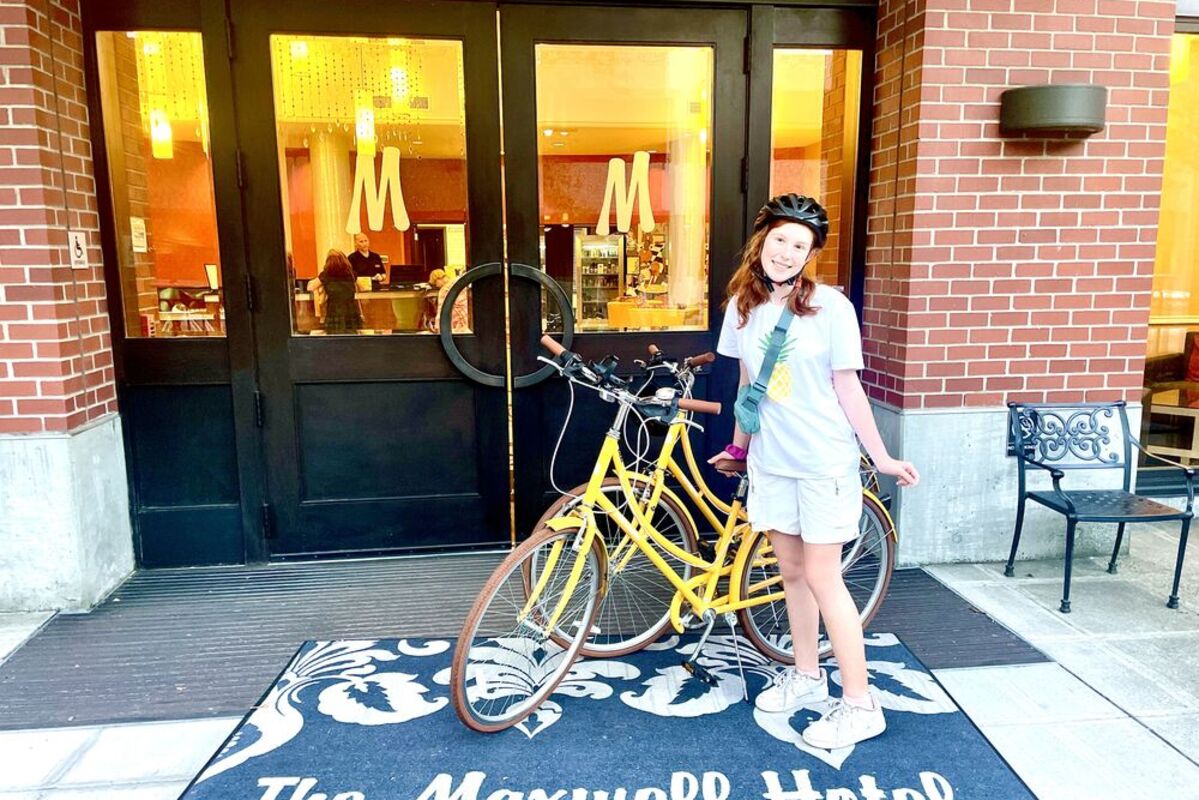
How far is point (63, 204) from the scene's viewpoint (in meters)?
3.32

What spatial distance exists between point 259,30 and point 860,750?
367 cm

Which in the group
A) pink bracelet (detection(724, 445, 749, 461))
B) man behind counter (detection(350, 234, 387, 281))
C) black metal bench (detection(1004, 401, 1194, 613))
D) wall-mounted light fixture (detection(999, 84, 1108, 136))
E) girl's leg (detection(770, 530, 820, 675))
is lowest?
girl's leg (detection(770, 530, 820, 675))

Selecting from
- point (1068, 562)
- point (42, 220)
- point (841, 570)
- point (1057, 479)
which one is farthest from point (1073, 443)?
point (42, 220)

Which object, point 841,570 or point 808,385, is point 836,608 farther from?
point 808,385

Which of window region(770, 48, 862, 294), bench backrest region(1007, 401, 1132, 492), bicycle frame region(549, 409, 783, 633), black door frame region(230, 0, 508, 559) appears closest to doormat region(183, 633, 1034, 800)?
bicycle frame region(549, 409, 783, 633)

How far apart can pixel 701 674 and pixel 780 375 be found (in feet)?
3.65

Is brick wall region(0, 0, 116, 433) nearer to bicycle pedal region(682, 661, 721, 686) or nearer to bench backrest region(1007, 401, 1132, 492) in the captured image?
bicycle pedal region(682, 661, 721, 686)

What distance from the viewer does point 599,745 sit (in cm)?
244

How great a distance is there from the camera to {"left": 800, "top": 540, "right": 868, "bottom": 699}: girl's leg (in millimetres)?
2414

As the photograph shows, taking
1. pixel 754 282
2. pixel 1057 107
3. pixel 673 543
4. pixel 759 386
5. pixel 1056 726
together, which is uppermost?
pixel 1057 107

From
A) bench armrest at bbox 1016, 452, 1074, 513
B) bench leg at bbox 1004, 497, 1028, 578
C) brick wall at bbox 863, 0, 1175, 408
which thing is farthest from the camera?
bench leg at bbox 1004, 497, 1028, 578

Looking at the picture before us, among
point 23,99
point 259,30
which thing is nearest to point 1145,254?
point 259,30

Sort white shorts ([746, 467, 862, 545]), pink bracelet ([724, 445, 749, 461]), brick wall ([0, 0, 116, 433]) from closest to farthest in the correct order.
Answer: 1. white shorts ([746, 467, 862, 545])
2. pink bracelet ([724, 445, 749, 461])
3. brick wall ([0, 0, 116, 433])

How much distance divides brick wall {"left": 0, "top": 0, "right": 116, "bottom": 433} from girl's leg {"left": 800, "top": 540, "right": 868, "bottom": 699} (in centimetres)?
298
